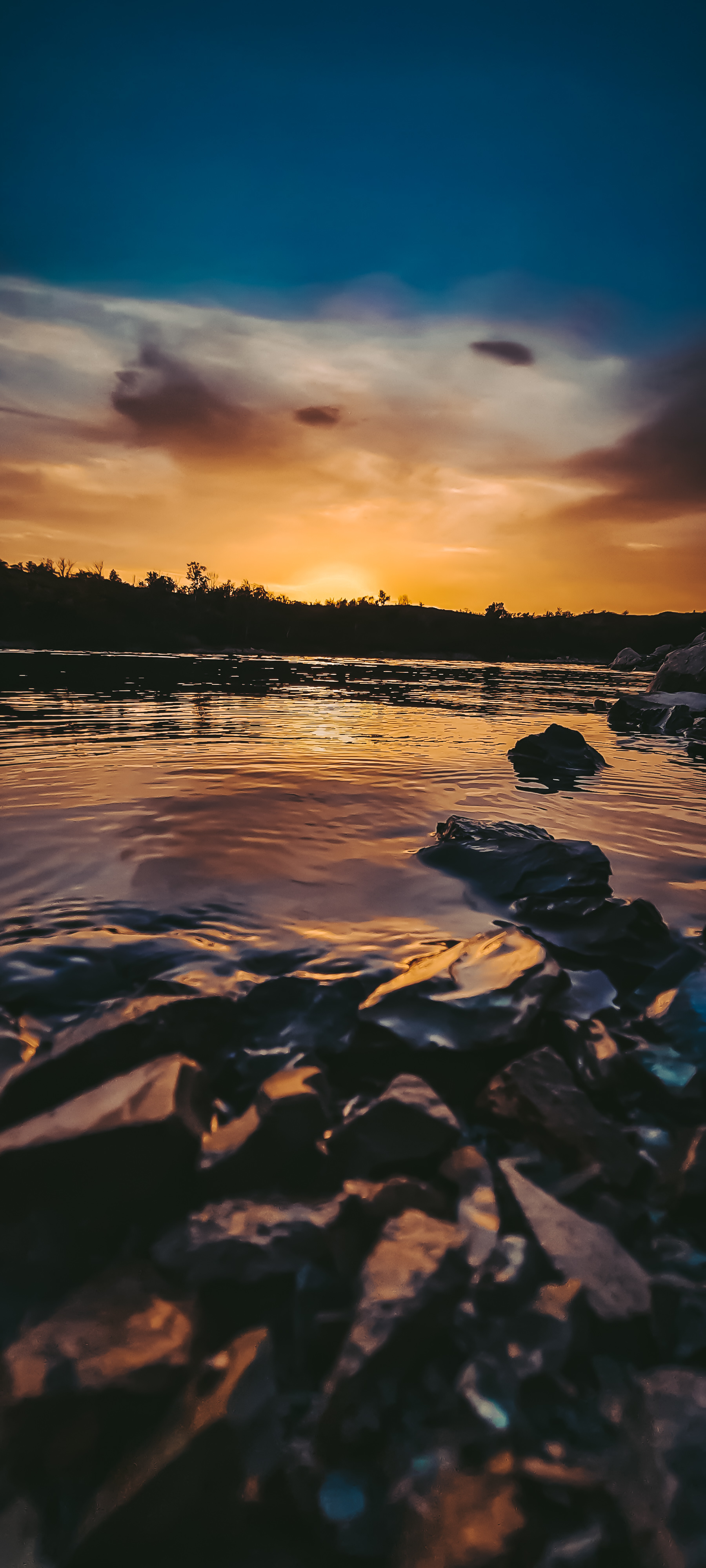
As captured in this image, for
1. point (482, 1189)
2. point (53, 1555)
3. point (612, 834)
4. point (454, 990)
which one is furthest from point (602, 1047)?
point (612, 834)

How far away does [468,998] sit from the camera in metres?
2.72

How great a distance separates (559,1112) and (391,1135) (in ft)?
2.03

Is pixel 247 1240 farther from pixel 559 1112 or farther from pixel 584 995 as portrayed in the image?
pixel 584 995

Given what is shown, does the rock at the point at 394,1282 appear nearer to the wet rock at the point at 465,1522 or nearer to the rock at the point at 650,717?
the wet rock at the point at 465,1522

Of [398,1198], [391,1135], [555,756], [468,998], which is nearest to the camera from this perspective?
[398,1198]

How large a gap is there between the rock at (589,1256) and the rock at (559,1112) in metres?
0.23

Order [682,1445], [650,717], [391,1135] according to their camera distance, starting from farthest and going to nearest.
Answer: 1. [650,717]
2. [391,1135]
3. [682,1445]

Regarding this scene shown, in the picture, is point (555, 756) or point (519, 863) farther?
point (555, 756)

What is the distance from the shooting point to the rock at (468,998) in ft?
8.39

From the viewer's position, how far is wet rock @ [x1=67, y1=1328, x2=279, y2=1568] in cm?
120

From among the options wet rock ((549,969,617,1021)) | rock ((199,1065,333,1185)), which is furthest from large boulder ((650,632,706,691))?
rock ((199,1065,333,1185))

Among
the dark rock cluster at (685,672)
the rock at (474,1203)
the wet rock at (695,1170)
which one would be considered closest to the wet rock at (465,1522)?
the rock at (474,1203)

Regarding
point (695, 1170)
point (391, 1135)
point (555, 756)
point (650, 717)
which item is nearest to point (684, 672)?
point (650, 717)

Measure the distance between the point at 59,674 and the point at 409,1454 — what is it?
28.2m
